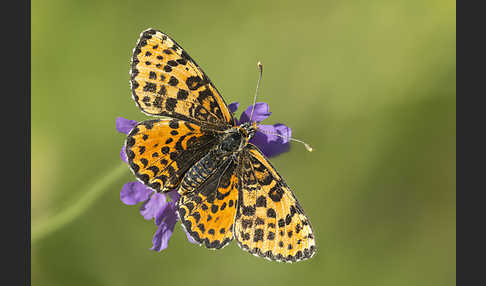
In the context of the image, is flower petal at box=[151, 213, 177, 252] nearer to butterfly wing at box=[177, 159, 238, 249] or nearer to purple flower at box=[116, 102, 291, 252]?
purple flower at box=[116, 102, 291, 252]

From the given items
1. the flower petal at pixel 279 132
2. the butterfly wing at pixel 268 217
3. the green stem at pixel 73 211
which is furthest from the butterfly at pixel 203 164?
the green stem at pixel 73 211

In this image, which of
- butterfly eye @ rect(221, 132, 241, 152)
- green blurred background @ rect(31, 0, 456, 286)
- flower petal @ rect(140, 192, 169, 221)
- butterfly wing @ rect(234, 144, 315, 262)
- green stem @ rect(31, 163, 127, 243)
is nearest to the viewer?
butterfly wing @ rect(234, 144, 315, 262)

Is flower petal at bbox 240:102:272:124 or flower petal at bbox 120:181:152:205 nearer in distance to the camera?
flower petal at bbox 120:181:152:205

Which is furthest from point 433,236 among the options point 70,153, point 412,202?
point 70,153

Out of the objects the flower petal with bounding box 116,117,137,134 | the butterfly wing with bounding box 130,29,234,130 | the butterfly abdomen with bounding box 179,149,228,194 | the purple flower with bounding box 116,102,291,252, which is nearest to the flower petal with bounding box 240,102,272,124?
the purple flower with bounding box 116,102,291,252

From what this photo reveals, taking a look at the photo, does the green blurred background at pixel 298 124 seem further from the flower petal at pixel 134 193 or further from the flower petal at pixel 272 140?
the flower petal at pixel 272 140

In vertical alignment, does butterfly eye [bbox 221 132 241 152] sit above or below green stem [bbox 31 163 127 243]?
above

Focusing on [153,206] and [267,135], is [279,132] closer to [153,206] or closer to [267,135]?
[267,135]
